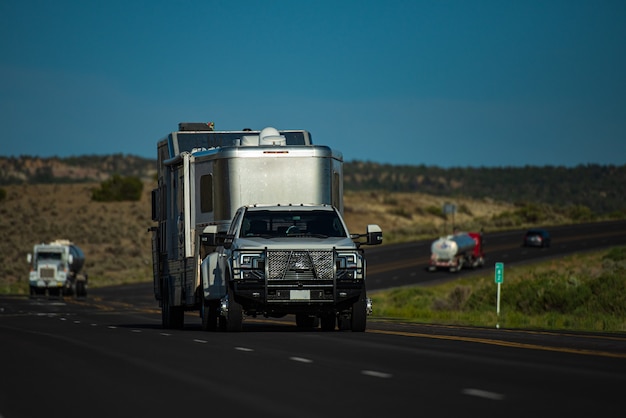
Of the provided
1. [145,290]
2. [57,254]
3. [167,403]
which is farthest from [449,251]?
[167,403]

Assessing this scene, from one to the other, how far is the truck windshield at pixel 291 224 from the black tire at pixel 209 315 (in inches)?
79.8

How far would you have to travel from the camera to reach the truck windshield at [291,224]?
2502 centimetres

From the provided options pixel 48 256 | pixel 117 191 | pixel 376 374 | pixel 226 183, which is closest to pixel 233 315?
pixel 226 183

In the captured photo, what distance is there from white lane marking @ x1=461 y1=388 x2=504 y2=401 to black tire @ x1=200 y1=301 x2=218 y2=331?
1354 centimetres

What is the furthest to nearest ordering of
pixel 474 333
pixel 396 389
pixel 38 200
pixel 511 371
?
pixel 38 200
pixel 474 333
pixel 511 371
pixel 396 389

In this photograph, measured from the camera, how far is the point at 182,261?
1102 inches

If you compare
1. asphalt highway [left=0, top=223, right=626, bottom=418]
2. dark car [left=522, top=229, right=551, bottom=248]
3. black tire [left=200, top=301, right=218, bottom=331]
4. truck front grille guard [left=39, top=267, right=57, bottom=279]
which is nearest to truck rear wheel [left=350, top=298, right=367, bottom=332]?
asphalt highway [left=0, top=223, right=626, bottom=418]

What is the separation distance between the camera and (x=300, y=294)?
23.7m

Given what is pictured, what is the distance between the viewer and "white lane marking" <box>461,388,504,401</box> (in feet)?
40.1

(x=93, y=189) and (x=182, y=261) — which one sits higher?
(x=93, y=189)

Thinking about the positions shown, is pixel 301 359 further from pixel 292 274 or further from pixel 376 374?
pixel 292 274

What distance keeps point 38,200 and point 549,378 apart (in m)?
132

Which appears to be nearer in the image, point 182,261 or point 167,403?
point 167,403

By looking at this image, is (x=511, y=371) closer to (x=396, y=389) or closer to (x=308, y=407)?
(x=396, y=389)
